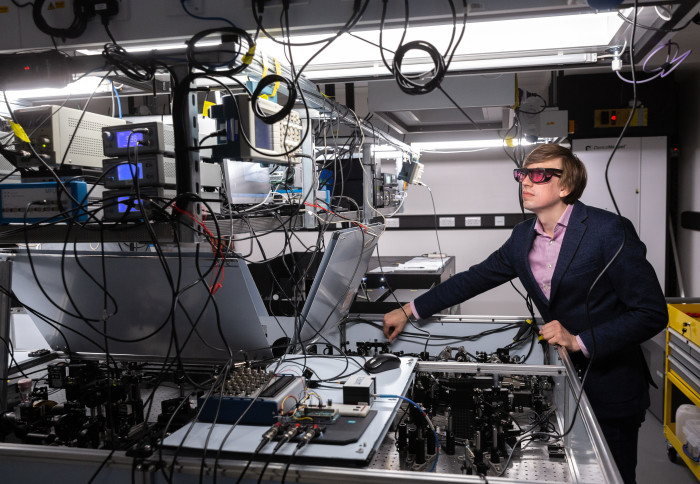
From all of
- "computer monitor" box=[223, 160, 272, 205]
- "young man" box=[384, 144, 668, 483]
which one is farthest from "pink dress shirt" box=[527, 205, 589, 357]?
"computer monitor" box=[223, 160, 272, 205]

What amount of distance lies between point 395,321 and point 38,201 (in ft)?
4.48

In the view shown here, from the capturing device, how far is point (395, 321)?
2215mm

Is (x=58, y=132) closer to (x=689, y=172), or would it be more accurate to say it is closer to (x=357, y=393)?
(x=357, y=393)

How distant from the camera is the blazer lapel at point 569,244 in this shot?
5.86 feet

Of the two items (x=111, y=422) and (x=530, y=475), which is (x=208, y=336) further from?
(x=530, y=475)

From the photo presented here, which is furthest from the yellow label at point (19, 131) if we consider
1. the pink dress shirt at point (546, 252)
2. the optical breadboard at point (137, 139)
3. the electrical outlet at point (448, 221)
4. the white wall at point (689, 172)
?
the white wall at point (689, 172)

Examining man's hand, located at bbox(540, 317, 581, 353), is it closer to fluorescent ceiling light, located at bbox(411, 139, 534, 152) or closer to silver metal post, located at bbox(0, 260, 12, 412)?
silver metal post, located at bbox(0, 260, 12, 412)

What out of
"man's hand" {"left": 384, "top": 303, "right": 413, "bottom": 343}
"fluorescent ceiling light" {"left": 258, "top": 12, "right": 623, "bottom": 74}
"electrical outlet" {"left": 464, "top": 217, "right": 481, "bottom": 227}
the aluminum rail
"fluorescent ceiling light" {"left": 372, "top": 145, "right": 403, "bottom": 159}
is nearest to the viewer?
the aluminum rail

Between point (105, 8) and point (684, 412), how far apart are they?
3.05m

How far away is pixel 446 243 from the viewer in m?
5.41

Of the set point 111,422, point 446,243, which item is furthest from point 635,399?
point 446,243

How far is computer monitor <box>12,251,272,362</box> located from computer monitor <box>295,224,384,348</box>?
0.59 ft

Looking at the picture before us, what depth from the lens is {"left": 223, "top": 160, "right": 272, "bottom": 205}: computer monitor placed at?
1.49 metres

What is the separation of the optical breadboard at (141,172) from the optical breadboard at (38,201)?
0.42 ft
